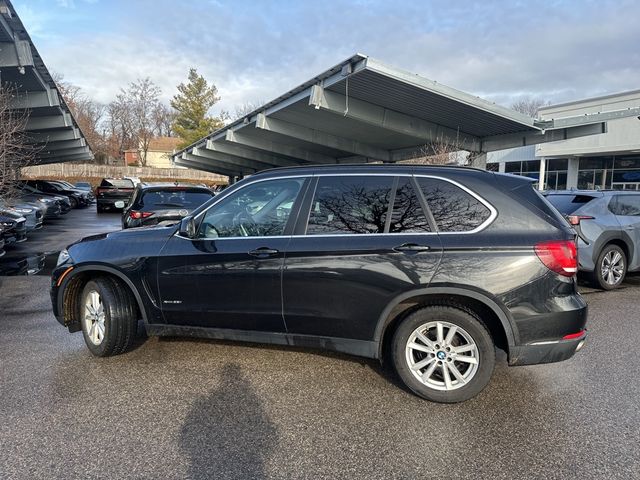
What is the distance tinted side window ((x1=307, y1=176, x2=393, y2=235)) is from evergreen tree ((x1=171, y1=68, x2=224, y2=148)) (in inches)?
2204

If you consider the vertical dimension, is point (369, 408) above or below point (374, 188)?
below

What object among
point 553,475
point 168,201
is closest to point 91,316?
point 553,475

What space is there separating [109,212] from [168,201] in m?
18.0

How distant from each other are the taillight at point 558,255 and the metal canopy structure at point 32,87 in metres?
10.8

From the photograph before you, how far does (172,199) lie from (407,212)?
7057 millimetres

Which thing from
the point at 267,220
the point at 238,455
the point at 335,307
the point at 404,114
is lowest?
the point at 238,455

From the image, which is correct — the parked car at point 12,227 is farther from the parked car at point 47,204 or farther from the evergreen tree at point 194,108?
the evergreen tree at point 194,108

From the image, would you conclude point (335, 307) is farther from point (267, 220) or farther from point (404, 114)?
point (404, 114)

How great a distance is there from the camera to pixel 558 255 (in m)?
3.33

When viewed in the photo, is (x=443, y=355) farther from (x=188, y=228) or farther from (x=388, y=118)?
(x=388, y=118)

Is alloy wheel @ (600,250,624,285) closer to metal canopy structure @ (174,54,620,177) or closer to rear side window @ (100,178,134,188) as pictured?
metal canopy structure @ (174,54,620,177)

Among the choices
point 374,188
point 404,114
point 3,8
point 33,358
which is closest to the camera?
point 374,188

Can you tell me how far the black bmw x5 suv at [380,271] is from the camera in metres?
3.34

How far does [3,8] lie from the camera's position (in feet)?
30.0
